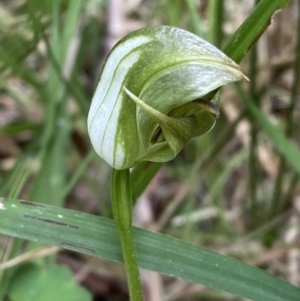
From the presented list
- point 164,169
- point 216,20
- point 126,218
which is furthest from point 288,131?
point 126,218

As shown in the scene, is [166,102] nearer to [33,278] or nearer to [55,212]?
[55,212]

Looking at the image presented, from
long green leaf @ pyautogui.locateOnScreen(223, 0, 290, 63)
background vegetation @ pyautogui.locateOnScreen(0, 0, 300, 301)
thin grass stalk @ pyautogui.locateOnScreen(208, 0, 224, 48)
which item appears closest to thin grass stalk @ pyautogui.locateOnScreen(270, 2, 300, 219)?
background vegetation @ pyautogui.locateOnScreen(0, 0, 300, 301)

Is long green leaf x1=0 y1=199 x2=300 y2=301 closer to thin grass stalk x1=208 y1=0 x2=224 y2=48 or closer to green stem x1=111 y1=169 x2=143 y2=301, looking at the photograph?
green stem x1=111 y1=169 x2=143 y2=301

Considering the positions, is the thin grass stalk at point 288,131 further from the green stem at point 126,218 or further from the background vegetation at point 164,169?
the green stem at point 126,218

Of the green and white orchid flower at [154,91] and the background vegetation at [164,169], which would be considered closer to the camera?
the green and white orchid flower at [154,91]

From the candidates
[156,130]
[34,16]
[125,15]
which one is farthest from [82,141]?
[156,130]

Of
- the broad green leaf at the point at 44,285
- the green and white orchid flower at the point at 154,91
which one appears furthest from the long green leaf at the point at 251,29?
the broad green leaf at the point at 44,285
